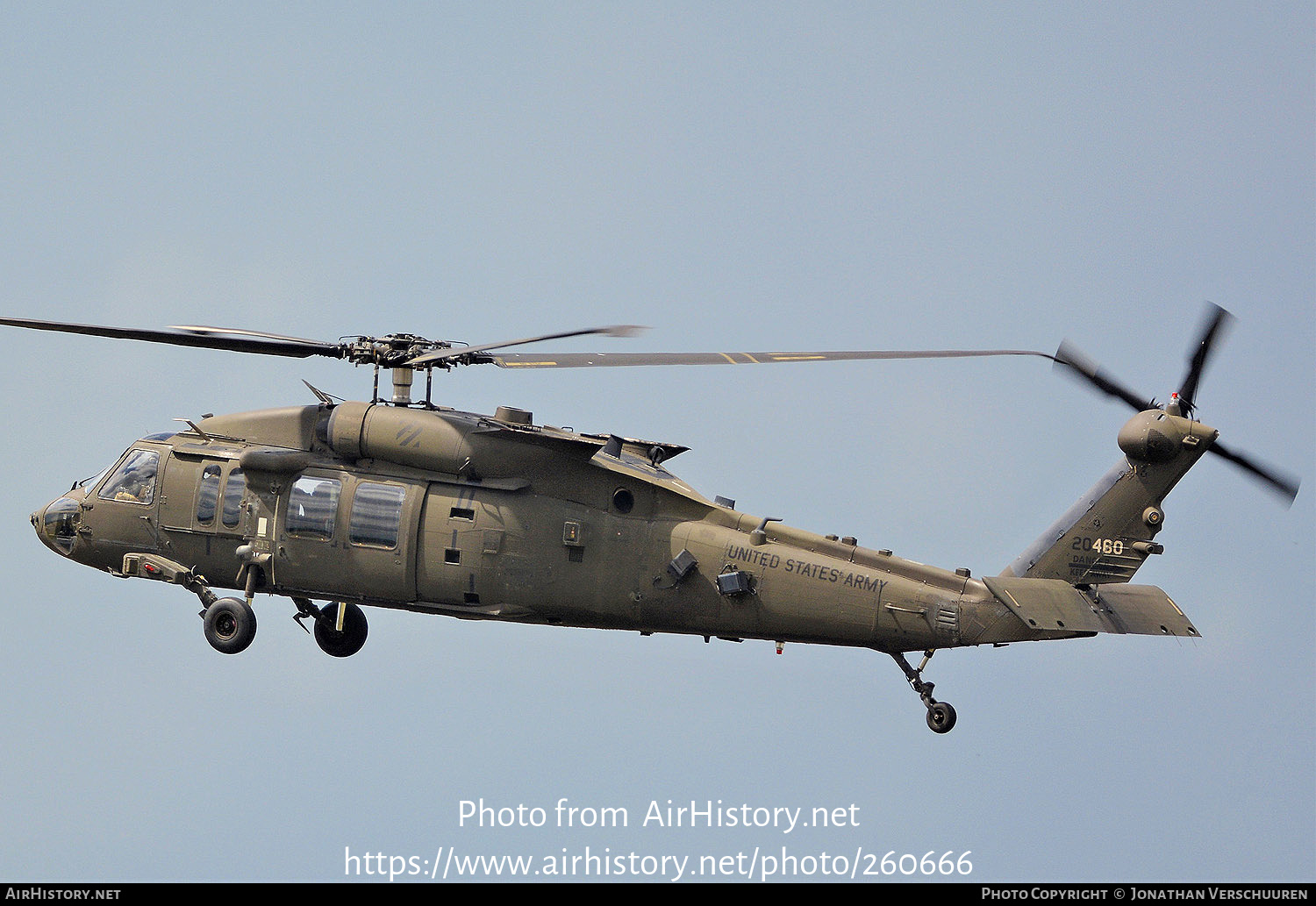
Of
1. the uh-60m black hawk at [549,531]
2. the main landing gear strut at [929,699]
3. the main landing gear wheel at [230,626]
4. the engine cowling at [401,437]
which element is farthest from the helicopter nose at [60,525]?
the main landing gear strut at [929,699]

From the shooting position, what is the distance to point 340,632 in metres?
26.7

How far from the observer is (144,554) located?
83.3ft

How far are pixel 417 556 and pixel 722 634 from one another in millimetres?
4341

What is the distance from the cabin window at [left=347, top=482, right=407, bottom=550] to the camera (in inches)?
944

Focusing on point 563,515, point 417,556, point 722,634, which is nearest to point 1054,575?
point 722,634

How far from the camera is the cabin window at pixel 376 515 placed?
24.0 meters

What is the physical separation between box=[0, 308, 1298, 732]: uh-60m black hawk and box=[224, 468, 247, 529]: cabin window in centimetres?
→ 2

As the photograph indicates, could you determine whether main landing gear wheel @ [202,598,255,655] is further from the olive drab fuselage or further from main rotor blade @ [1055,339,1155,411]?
main rotor blade @ [1055,339,1155,411]

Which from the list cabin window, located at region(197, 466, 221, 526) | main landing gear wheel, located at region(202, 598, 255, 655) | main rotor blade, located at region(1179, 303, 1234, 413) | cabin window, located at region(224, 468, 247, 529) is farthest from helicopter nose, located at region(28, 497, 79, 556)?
main rotor blade, located at region(1179, 303, 1234, 413)

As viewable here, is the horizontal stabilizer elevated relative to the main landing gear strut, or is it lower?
elevated

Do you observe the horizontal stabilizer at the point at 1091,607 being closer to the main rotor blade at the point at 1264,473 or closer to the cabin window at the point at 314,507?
the main rotor blade at the point at 1264,473

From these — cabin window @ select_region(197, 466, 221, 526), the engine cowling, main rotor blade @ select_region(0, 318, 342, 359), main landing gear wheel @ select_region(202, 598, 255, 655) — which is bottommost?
main landing gear wheel @ select_region(202, 598, 255, 655)

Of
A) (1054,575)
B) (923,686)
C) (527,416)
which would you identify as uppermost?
(527,416)

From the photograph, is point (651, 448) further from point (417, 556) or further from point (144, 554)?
point (144, 554)
